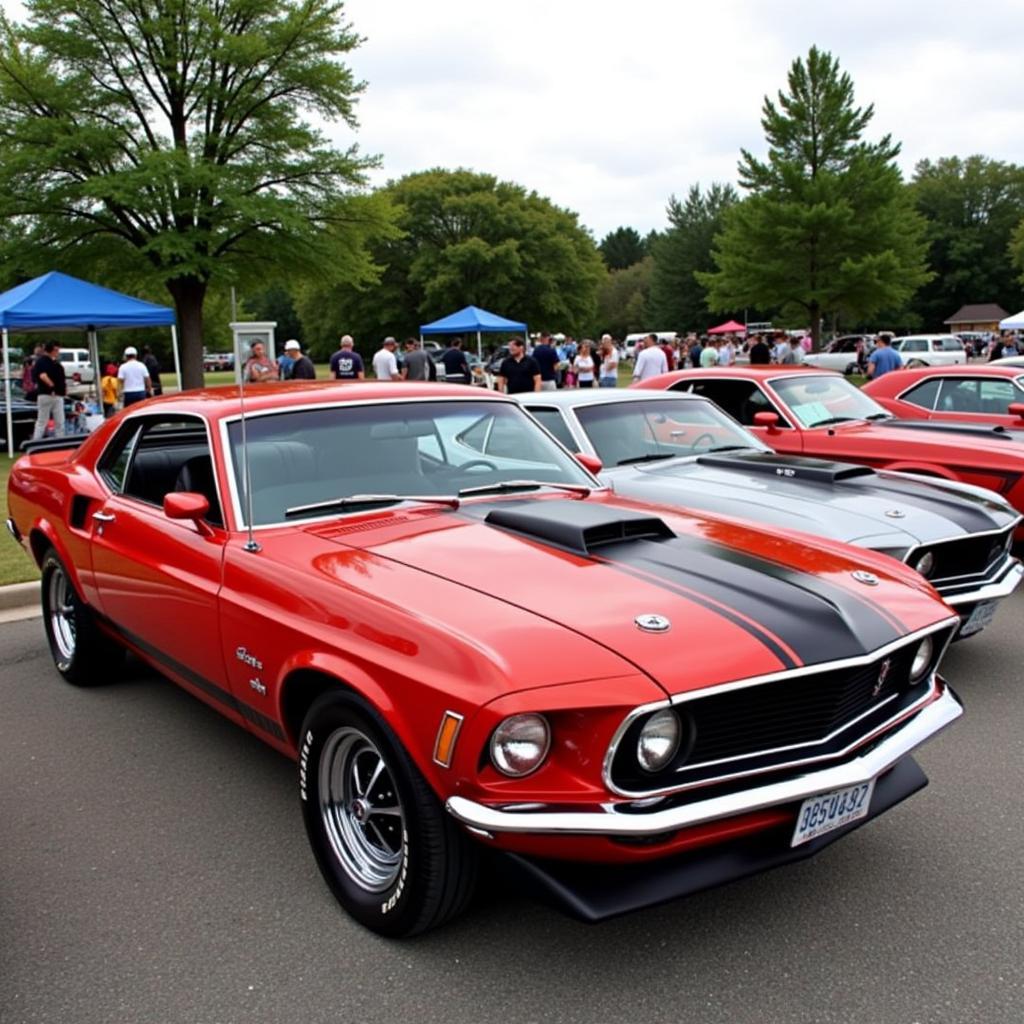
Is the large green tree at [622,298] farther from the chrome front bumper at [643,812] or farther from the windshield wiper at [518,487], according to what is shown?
the chrome front bumper at [643,812]

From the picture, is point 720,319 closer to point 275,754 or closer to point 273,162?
point 273,162

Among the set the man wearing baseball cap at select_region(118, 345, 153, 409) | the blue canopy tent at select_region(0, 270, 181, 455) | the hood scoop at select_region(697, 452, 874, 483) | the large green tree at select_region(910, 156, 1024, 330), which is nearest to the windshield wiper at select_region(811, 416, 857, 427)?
the hood scoop at select_region(697, 452, 874, 483)

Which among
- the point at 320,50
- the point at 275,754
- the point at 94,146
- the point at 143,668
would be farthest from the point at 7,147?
the point at 275,754

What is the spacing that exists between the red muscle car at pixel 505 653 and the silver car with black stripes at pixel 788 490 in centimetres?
148

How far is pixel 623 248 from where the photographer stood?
135625mm

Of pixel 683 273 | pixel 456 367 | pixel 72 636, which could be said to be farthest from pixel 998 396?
pixel 683 273

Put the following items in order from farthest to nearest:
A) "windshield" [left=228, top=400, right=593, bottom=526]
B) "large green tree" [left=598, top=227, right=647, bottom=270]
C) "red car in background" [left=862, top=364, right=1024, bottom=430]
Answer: "large green tree" [left=598, top=227, right=647, bottom=270]
"red car in background" [left=862, top=364, right=1024, bottom=430]
"windshield" [left=228, top=400, right=593, bottom=526]

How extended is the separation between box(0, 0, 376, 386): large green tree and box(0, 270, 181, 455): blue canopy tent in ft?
25.0

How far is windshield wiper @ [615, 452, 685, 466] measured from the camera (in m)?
6.50

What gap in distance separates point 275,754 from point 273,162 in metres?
23.2

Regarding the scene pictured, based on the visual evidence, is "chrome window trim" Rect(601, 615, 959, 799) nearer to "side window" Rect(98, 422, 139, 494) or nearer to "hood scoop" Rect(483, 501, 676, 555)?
"hood scoop" Rect(483, 501, 676, 555)

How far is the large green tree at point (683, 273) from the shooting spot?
286 ft

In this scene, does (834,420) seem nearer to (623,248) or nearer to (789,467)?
(789,467)

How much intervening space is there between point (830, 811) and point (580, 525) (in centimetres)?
117
